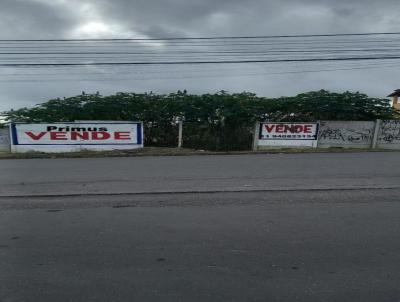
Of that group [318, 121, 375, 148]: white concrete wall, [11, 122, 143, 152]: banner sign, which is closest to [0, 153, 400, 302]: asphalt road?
[11, 122, 143, 152]: banner sign

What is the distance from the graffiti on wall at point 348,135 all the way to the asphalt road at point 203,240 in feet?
37.9

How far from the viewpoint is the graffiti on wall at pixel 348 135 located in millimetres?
20797

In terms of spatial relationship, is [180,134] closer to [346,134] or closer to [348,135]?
[346,134]

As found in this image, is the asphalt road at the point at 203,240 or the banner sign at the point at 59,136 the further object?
the banner sign at the point at 59,136

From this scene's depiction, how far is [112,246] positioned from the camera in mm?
4777

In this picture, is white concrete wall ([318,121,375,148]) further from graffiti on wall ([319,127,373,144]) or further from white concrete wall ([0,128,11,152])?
white concrete wall ([0,128,11,152])

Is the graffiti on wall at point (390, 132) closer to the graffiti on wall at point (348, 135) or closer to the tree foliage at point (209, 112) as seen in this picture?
the graffiti on wall at point (348, 135)

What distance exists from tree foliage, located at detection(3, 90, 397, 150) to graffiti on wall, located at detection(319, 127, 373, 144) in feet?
5.17

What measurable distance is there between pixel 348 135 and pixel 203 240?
1830 centimetres

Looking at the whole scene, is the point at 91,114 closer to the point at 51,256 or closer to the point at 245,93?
the point at 245,93

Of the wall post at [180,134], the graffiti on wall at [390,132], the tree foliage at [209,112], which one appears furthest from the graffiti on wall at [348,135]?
the wall post at [180,134]

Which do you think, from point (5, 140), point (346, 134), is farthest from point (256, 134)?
point (5, 140)

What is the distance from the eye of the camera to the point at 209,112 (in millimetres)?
22125

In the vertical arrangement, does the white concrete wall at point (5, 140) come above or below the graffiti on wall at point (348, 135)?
below
